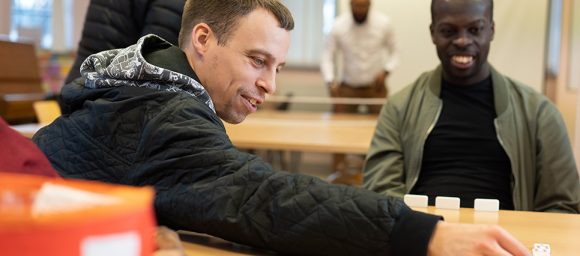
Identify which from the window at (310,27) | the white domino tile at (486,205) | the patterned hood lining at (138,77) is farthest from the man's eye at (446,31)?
the window at (310,27)

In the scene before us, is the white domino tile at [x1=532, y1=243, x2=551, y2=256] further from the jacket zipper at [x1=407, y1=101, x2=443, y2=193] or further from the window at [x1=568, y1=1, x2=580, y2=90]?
the window at [x1=568, y1=1, x2=580, y2=90]

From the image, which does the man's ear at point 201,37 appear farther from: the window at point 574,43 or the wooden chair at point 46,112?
the window at point 574,43

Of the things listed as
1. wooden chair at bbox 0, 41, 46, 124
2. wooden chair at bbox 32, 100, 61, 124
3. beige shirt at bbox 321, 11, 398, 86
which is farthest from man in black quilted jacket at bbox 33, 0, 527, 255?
beige shirt at bbox 321, 11, 398, 86

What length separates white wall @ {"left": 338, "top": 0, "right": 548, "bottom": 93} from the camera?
23.2ft

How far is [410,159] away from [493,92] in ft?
1.20

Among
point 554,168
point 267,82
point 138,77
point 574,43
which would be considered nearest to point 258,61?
point 267,82

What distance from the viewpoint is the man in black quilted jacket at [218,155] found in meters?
0.87

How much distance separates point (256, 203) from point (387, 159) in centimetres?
Answer: 131

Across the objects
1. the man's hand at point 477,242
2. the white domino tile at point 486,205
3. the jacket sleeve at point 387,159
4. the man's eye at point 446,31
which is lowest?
the jacket sleeve at point 387,159

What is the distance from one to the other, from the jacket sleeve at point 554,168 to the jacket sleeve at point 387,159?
43 centimetres

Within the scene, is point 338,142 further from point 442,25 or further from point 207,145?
point 207,145

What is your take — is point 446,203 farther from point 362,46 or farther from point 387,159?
point 362,46

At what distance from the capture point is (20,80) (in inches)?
270

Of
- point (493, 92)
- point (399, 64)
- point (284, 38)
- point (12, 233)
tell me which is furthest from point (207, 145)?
point (399, 64)
